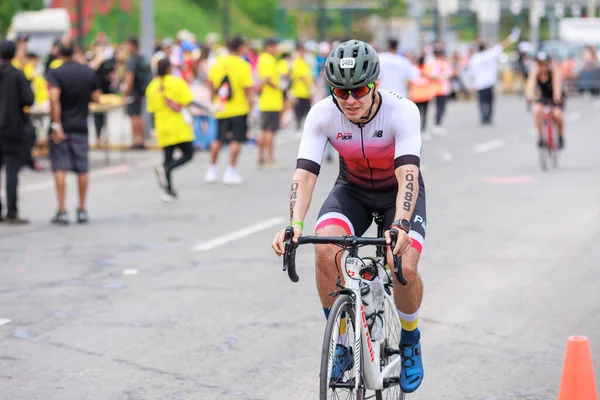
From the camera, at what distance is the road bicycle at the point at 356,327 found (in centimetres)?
529

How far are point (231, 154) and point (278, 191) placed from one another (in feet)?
3.99

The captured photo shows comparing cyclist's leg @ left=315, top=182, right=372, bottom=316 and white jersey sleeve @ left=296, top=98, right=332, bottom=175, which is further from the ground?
white jersey sleeve @ left=296, top=98, right=332, bottom=175

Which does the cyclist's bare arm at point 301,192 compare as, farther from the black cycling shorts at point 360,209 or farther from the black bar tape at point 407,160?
the black bar tape at point 407,160

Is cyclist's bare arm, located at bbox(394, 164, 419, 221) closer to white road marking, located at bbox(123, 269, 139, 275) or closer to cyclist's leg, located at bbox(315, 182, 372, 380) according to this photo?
cyclist's leg, located at bbox(315, 182, 372, 380)

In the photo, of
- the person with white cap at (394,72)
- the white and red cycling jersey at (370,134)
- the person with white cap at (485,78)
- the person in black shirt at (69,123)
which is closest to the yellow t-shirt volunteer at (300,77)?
the person with white cap at (394,72)

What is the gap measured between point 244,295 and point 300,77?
1519cm

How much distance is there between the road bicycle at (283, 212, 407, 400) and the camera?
5.29 m

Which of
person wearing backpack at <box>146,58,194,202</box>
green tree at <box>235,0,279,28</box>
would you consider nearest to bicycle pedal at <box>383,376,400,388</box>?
person wearing backpack at <box>146,58,194,202</box>

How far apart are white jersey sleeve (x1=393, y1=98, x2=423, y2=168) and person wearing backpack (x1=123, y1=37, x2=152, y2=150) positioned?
1751 cm

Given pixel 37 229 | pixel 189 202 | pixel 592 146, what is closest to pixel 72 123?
pixel 37 229

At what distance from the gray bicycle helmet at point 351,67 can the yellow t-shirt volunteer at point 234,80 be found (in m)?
11.6

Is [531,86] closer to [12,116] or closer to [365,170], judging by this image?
[12,116]

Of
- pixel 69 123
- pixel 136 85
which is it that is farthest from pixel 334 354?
pixel 136 85

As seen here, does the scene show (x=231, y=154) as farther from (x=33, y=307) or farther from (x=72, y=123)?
(x=33, y=307)
